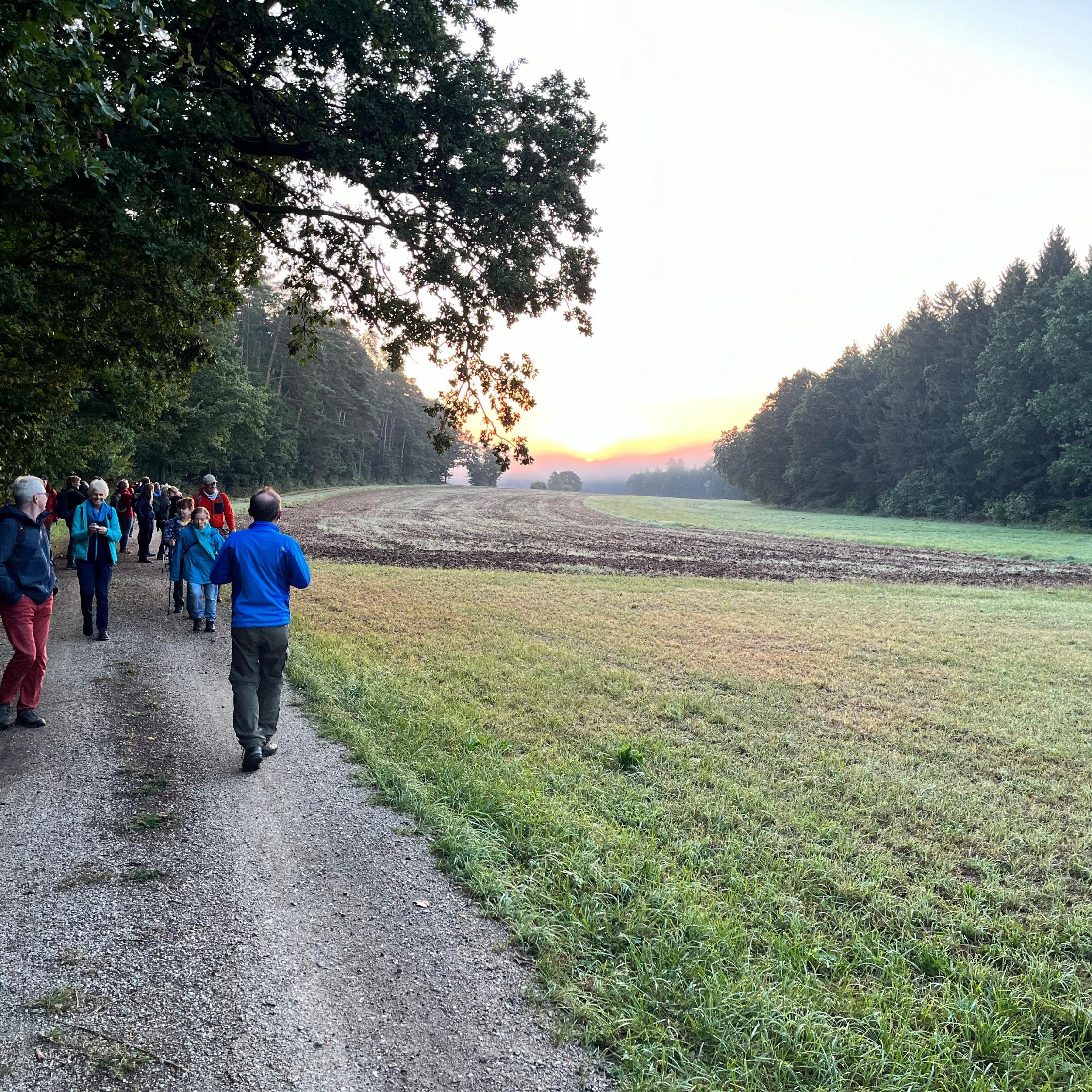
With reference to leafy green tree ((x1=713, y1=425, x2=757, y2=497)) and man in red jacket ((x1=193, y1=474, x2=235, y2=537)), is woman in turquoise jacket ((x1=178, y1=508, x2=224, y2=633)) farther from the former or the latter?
leafy green tree ((x1=713, y1=425, x2=757, y2=497))

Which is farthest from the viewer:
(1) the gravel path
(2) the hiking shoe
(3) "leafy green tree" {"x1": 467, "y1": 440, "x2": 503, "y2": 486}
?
(3) "leafy green tree" {"x1": 467, "y1": 440, "x2": 503, "y2": 486}

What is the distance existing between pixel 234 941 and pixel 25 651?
4.27 m

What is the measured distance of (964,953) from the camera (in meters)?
3.57

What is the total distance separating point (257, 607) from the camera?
211 inches

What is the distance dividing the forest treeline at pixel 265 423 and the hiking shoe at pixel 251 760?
41.2 ft

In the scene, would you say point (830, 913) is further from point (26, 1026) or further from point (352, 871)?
point (26, 1026)

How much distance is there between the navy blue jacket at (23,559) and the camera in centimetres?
585

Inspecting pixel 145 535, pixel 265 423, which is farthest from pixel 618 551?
pixel 265 423

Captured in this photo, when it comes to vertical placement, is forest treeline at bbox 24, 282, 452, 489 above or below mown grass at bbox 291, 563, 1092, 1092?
above

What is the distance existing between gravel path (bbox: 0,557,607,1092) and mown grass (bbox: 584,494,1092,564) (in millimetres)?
31168

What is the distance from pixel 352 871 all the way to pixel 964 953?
11.7 feet

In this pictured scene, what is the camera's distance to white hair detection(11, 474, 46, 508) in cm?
579

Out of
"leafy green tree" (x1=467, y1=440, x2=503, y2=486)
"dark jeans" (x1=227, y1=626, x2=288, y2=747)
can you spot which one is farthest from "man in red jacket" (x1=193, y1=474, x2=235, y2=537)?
"leafy green tree" (x1=467, y1=440, x2=503, y2=486)

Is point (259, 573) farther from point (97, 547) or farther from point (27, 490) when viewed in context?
point (97, 547)
